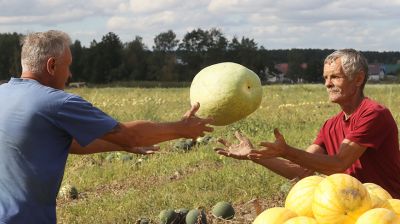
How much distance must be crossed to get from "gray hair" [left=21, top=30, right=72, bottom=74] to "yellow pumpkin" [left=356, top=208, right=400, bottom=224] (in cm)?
198

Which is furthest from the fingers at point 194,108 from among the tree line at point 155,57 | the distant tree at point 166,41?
the distant tree at point 166,41

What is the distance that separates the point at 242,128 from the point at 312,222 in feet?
36.7

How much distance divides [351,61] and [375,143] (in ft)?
1.99

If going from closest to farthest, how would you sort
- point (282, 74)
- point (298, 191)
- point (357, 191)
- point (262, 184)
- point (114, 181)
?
1. point (357, 191)
2. point (298, 191)
3. point (262, 184)
4. point (114, 181)
5. point (282, 74)

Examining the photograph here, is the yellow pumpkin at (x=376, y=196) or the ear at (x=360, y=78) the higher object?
the ear at (x=360, y=78)

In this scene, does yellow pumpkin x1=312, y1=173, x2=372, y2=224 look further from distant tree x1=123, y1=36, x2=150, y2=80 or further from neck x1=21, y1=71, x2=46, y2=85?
distant tree x1=123, y1=36, x2=150, y2=80

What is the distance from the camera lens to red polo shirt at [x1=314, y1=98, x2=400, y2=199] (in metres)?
4.62

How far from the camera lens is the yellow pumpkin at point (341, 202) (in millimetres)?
3236

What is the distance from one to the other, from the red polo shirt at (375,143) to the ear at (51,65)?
209 cm

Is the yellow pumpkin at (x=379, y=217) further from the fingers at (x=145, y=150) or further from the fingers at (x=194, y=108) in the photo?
the fingers at (x=145, y=150)

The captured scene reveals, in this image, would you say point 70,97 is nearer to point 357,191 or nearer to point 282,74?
point 357,191

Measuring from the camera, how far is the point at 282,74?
11462 cm

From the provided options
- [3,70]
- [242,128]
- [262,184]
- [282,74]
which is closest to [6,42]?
[3,70]

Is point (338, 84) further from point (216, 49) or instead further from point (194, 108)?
point (216, 49)
